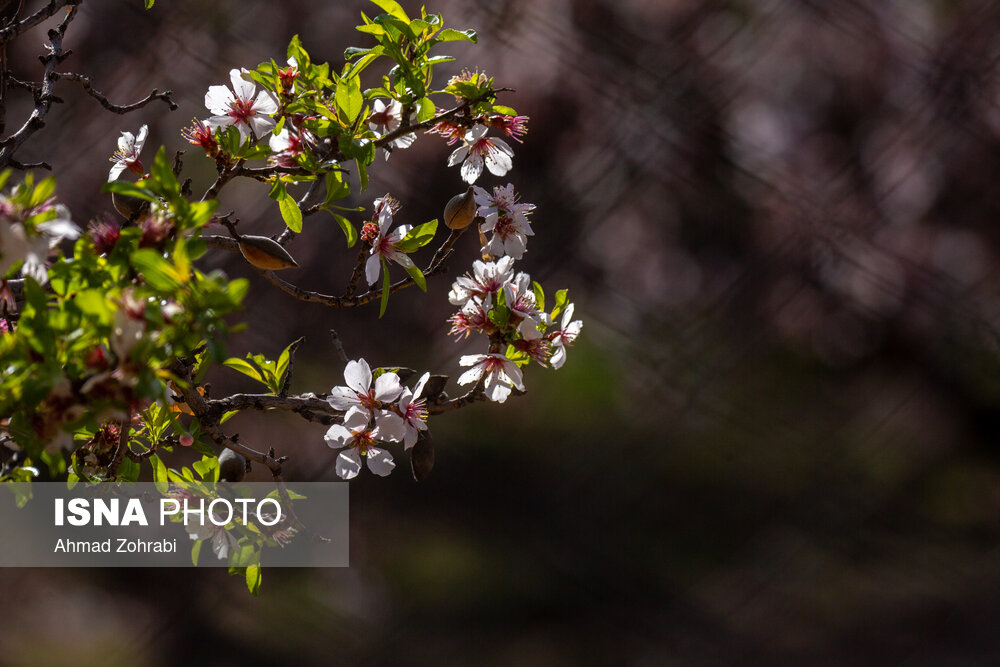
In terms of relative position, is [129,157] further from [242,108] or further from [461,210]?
[461,210]

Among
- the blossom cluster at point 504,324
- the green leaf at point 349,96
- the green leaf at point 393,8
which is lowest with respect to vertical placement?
the blossom cluster at point 504,324

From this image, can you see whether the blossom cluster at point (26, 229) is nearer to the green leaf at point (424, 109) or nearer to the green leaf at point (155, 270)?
the green leaf at point (155, 270)

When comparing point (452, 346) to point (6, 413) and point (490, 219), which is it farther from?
point (6, 413)

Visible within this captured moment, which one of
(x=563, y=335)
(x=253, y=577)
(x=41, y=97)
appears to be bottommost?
(x=253, y=577)

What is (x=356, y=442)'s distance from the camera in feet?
1.52

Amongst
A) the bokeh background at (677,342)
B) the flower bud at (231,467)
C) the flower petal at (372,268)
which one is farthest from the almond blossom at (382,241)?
the bokeh background at (677,342)

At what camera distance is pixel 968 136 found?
3.85ft

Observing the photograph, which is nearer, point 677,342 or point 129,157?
point 129,157

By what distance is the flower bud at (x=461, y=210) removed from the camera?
18.2 inches

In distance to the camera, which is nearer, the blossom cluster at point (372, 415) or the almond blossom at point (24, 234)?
the almond blossom at point (24, 234)

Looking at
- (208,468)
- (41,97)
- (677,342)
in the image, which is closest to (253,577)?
(208,468)
